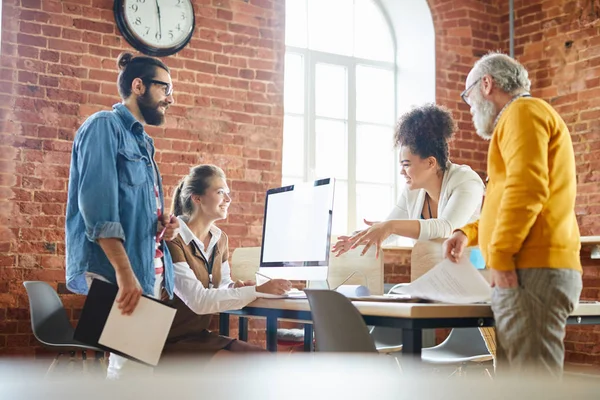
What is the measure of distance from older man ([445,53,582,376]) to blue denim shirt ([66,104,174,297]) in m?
1.07

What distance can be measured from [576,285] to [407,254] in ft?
11.5

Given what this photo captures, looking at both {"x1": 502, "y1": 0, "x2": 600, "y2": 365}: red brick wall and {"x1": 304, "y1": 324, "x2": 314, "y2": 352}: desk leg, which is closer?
{"x1": 304, "y1": 324, "x2": 314, "y2": 352}: desk leg

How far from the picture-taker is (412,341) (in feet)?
6.61

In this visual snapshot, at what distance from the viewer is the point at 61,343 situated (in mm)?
3537

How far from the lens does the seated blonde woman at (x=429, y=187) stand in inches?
105

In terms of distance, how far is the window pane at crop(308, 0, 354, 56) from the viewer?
581cm

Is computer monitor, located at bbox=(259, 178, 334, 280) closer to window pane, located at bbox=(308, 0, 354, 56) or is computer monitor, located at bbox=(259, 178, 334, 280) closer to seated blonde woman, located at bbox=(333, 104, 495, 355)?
seated blonde woman, located at bbox=(333, 104, 495, 355)

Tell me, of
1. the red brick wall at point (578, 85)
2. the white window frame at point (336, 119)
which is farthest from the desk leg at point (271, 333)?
the red brick wall at point (578, 85)

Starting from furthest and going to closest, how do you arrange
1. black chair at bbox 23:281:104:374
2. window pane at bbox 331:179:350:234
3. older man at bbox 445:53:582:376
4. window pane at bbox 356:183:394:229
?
window pane at bbox 356:183:394:229, window pane at bbox 331:179:350:234, black chair at bbox 23:281:104:374, older man at bbox 445:53:582:376

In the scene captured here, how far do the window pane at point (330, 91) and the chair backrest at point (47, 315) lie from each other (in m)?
2.74

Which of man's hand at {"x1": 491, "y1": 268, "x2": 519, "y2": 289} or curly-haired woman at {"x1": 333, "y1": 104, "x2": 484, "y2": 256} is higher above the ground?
curly-haired woman at {"x1": 333, "y1": 104, "x2": 484, "y2": 256}

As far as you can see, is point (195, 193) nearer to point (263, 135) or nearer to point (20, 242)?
point (20, 242)

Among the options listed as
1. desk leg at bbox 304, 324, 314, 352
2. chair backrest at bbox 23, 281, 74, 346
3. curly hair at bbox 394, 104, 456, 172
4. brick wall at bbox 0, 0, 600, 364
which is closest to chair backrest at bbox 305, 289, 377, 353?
curly hair at bbox 394, 104, 456, 172

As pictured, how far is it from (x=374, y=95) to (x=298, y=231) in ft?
10.6
